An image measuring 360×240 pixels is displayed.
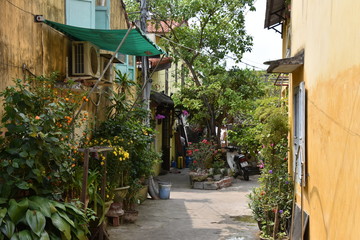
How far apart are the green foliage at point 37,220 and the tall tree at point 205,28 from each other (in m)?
12.9

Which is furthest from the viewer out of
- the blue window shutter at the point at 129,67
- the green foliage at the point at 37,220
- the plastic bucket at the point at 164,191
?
the plastic bucket at the point at 164,191

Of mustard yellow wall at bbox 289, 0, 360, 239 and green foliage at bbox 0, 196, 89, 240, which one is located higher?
mustard yellow wall at bbox 289, 0, 360, 239

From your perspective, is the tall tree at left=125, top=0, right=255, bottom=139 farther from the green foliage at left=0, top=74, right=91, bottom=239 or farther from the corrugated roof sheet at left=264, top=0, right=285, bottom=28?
the green foliage at left=0, top=74, right=91, bottom=239

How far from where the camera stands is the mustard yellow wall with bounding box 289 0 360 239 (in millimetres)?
4117

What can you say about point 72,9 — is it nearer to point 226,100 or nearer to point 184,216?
point 184,216

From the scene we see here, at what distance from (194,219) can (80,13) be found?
5217 mm

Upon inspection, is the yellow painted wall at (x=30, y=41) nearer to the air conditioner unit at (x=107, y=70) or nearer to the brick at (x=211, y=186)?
the air conditioner unit at (x=107, y=70)

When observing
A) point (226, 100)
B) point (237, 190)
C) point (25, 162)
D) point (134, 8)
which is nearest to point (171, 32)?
point (134, 8)

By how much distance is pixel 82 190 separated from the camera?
6586mm

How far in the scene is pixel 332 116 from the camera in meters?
5.08

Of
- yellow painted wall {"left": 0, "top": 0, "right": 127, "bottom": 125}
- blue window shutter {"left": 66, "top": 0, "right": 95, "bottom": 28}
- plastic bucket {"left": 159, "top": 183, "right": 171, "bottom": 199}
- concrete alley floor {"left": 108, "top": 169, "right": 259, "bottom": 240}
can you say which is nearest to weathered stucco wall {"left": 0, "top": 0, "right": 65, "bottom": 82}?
yellow painted wall {"left": 0, "top": 0, "right": 127, "bottom": 125}

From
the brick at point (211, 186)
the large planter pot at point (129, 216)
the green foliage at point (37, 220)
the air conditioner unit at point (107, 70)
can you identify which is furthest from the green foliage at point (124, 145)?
the brick at point (211, 186)

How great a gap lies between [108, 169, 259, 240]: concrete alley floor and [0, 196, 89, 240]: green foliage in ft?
10.2

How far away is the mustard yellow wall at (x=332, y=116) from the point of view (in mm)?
4117
